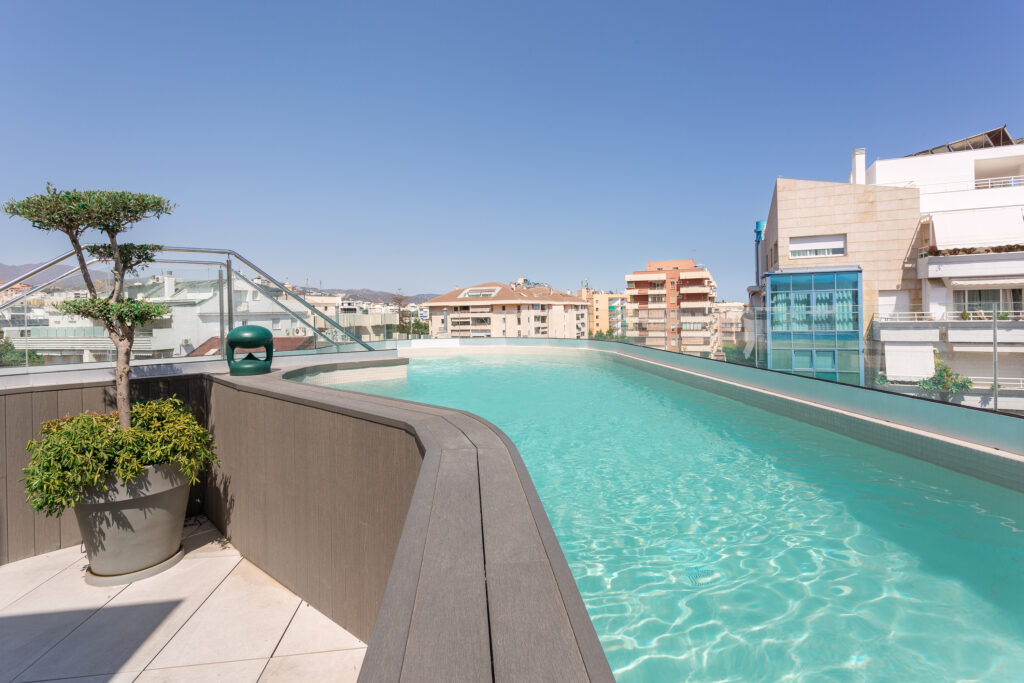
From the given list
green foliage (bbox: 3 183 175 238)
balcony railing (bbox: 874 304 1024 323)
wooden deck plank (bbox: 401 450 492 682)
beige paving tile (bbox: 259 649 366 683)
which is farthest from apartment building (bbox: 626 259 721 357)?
wooden deck plank (bbox: 401 450 492 682)

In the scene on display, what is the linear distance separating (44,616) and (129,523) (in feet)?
2.52

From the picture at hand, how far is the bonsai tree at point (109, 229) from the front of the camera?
3811mm

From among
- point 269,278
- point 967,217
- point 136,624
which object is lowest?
point 136,624

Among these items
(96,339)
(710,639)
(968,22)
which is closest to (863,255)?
(968,22)

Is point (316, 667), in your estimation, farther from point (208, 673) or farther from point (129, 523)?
point (129, 523)

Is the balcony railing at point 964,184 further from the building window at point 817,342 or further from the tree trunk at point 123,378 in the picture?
the tree trunk at point 123,378

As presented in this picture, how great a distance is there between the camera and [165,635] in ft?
10.9

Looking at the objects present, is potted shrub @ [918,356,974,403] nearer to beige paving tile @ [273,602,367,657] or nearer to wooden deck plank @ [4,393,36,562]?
beige paving tile @ [273,602,367,657]

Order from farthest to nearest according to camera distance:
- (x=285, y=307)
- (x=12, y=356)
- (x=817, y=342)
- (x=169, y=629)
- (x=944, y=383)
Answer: (x=817, y=342) < (x=285, y=307) < (x=944, y=383) < (x=12, y=356) < (x=169, y=629)

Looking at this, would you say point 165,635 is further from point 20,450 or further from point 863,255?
point 863,255

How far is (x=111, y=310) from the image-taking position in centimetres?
409

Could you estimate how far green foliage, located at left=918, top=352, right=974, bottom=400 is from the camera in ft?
18.3

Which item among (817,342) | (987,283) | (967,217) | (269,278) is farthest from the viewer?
(967,217)

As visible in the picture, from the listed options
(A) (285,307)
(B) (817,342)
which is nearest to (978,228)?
(B) (817,342)
